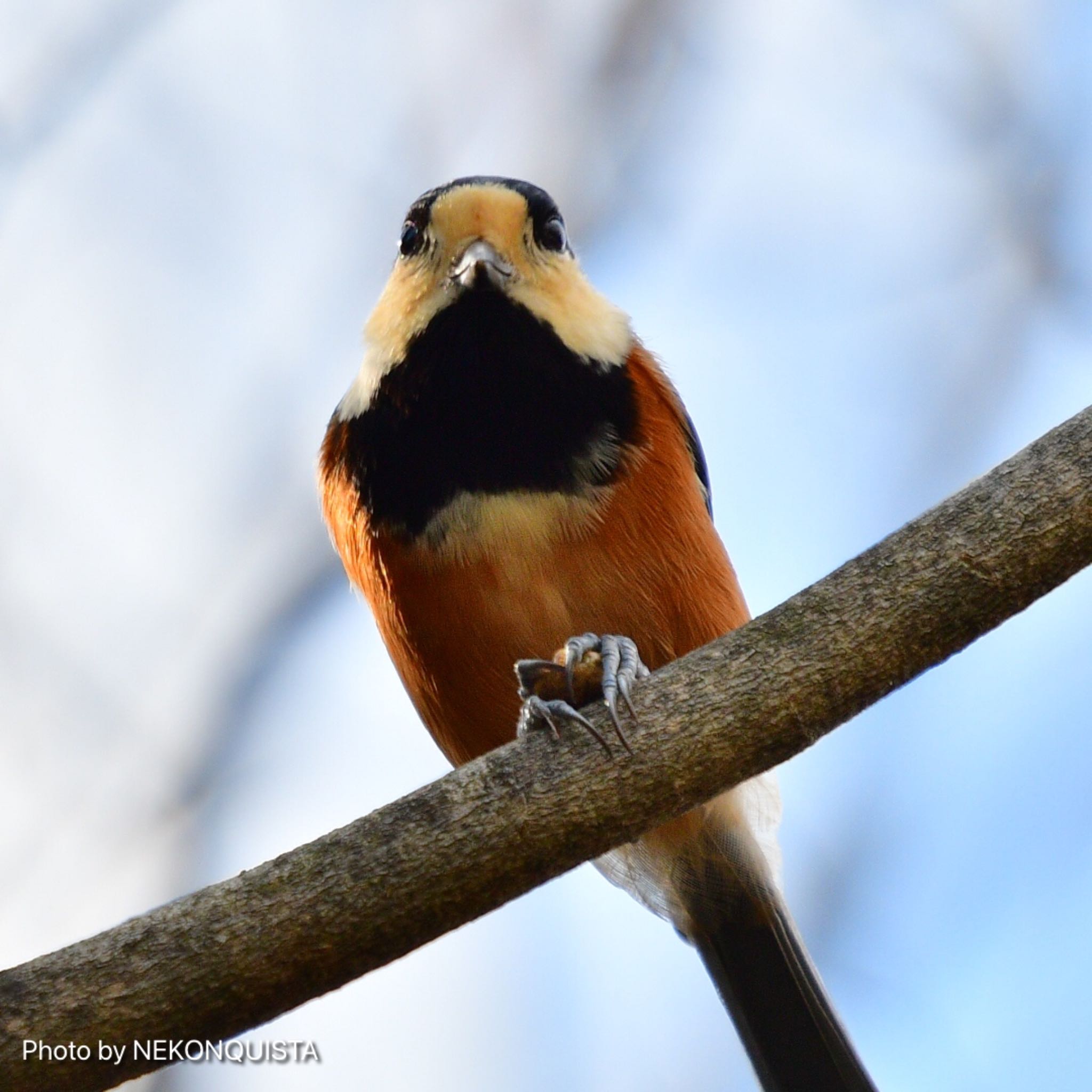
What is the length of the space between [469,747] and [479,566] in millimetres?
626

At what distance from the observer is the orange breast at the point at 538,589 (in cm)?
369

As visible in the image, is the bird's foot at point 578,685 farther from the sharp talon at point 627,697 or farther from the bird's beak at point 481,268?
the bird's beak at point 481,268

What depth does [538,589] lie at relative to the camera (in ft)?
12.1

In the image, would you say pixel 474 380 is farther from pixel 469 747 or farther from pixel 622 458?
pixel 469 747

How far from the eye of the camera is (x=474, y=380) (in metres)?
3.78

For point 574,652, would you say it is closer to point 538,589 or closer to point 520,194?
point 538,589

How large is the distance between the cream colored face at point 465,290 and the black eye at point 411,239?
0.08 feet

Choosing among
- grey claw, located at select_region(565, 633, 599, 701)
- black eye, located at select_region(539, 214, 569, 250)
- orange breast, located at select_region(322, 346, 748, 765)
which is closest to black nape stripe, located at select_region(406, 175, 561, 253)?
black eye, located at select_region(539, 214, 569, 250)

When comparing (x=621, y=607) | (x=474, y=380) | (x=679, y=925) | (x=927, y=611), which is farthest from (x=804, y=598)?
(x=679, y=925)

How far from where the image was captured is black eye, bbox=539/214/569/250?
163 inches

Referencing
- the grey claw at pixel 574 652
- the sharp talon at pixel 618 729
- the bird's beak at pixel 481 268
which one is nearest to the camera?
the sharp talon at pixel 618 729

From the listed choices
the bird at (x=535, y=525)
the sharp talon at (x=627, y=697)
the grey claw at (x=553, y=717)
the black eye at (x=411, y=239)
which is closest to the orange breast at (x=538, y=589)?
the bird at (x=535, y=525)

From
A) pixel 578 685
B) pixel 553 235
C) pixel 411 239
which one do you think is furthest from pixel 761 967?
pixel 411 239

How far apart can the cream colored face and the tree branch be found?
1473 mm
